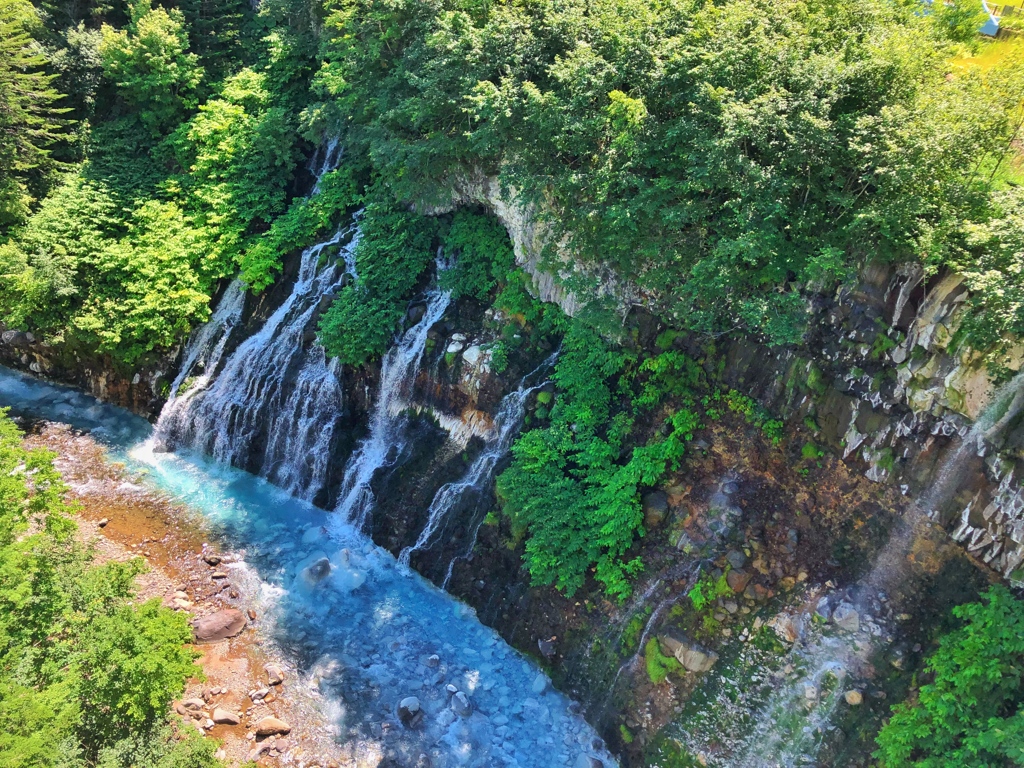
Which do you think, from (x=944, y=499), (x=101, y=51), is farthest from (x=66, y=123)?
(x=944, y=499)

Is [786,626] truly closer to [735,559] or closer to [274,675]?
[735,559]

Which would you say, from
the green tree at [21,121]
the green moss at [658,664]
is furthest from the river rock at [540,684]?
the green tree at [21,121]

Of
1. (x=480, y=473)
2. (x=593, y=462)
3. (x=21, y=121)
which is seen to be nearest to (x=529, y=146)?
(x=593, y=462)

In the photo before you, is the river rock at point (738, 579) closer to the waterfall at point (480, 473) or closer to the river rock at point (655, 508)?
the river rock at point (655, 508)

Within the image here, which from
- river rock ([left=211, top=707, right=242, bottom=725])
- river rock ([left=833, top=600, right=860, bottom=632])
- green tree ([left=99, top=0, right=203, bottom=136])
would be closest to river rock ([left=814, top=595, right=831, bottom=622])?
river rock ([left=833, top=600, right=860, bottom=632])

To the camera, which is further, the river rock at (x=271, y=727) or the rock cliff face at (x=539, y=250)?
the rock cliff face at (x=539, y=250)

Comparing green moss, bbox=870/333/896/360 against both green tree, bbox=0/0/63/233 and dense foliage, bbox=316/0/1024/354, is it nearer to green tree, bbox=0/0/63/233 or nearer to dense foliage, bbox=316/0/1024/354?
dense foliage, bbox=316/0/1024/354

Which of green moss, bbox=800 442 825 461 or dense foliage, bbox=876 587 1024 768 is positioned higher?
green moss, bbox=800 442 825 461
